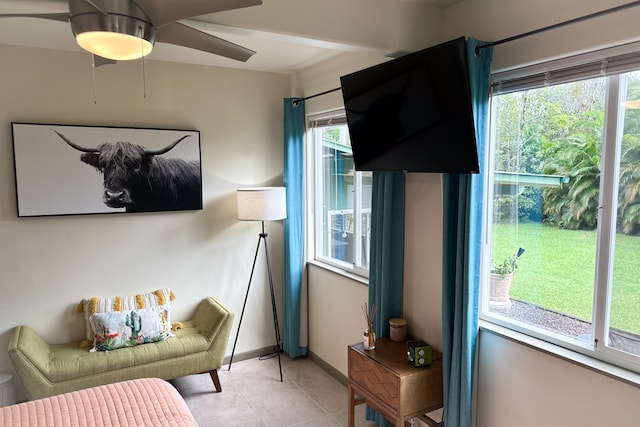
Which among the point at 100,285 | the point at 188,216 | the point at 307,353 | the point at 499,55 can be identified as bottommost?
the point at 307,353

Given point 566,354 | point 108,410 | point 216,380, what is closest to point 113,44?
point 108,410

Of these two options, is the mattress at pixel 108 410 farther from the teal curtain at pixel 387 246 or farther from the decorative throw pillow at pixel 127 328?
the teal curtain at pixel 387 246

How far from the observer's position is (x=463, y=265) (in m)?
2.24

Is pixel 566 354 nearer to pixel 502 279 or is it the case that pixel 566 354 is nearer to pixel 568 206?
pixel 502 279

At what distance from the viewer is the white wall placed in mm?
3137

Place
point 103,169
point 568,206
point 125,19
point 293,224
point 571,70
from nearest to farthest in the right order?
point 125,19, point 571,70, point 568,206, point 103,169, point 293,224

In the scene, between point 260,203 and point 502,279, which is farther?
point 260,203

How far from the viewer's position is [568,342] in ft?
6.63

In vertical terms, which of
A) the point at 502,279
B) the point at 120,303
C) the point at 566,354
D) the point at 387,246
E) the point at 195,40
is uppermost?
the point at 195,40

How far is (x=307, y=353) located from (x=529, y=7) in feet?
10.7

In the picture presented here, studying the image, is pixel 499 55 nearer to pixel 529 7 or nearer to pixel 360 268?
pixel 529 7

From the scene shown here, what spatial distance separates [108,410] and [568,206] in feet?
7.86

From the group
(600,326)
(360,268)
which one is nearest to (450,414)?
(600,326)

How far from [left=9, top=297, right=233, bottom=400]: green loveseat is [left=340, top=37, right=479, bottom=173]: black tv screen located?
178 centimetres
